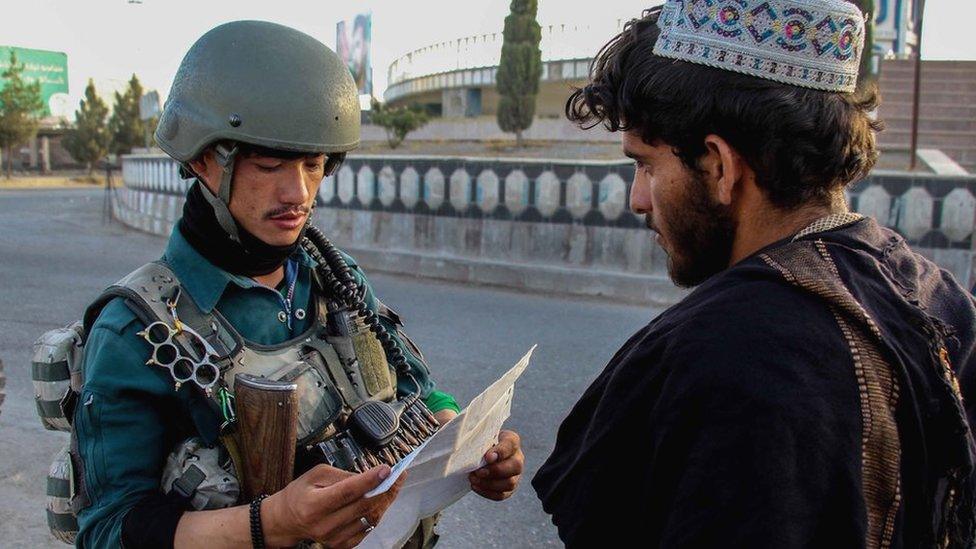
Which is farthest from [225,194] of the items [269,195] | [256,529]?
[256,529]

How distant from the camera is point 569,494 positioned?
121 centimetres

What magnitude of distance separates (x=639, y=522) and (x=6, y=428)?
4.34m

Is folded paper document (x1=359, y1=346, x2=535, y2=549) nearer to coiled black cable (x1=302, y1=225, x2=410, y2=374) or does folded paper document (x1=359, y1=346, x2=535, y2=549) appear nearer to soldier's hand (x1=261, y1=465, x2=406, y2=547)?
soldier's hand (x1=261, y1=465, x2=406, y2=547)

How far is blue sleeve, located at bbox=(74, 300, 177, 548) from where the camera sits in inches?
61.8

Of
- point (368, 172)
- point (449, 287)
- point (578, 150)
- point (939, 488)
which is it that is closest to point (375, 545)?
point (939, 488)

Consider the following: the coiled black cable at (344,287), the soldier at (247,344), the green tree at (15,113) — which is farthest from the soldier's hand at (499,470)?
the green tree at (15,113)

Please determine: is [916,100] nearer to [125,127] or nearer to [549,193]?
[549,193]

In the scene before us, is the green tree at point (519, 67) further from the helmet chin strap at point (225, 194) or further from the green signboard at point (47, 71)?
the green signboard at point (47, 71)

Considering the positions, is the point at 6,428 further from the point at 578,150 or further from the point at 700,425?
the point at 578,150

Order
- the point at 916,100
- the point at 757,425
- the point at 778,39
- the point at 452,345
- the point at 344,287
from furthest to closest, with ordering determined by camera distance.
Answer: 1. the point at 916,100
2. the point at 452,345
3. the point at 344,287
4. the point at 778,39
5. the point at 757,425

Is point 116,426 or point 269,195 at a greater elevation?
point 269,195

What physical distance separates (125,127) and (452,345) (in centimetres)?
4544

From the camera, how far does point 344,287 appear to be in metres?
1.99

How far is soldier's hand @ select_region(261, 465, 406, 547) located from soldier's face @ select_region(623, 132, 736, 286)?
599 millimetres
